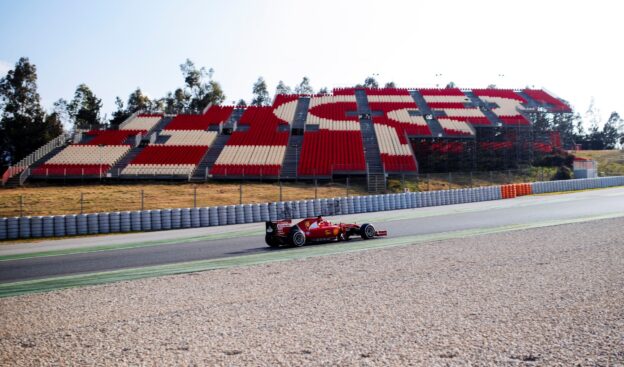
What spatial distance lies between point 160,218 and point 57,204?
1110cm

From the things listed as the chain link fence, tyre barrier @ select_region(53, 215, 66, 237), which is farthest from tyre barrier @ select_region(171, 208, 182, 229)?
tyre barrier @ select_region(53, 215, 66, 237)

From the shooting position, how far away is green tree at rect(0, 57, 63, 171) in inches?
2339

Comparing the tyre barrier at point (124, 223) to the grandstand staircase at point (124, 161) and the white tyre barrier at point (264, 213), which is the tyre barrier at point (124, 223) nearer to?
the white tyre barrier at point (264, 213)

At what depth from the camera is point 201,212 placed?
25.2 m

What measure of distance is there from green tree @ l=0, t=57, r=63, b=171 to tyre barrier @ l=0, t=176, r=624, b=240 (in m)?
39.4

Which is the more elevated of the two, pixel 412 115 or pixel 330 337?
pixel 412 115

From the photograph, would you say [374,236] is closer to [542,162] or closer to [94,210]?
[94,210]

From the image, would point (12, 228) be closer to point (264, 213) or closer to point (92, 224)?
point (92, 224)

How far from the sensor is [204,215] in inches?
990

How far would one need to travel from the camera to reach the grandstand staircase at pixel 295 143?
143 ft

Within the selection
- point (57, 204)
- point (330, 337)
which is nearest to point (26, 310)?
point (330, 337)

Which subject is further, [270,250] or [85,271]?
[270,250]

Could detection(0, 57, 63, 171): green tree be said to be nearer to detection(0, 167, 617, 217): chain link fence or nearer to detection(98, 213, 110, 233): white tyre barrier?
detection(0, 167, 617, 217): chain link fence

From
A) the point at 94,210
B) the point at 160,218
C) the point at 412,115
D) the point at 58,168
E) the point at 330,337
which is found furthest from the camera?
the point at 412,115
